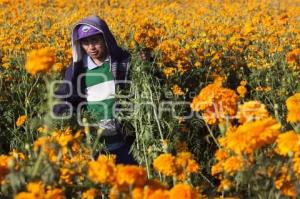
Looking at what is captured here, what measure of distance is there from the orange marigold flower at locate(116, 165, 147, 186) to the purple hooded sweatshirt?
1877mm

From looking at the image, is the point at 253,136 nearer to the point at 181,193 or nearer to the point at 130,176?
the point at 181,193

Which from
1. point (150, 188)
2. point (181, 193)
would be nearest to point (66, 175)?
point (150, 188)

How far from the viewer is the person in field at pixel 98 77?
3465 millimetres

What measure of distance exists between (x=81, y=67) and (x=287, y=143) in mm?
2230

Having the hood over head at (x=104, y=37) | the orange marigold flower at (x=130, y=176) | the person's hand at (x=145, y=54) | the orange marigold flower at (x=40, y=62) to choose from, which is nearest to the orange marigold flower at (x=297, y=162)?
the orange marigold flower at (x=130, y=176)

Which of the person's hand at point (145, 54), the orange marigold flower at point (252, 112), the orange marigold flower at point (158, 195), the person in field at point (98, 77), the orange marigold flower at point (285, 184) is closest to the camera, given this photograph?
the orange marigold flower at point (158, 195)

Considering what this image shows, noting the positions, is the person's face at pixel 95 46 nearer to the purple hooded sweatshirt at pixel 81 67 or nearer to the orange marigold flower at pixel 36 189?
the purple hooded sweatshirt at pixel 81 67

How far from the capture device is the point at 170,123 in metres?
3.11

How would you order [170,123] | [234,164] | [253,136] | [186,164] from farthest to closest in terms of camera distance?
1. [170,123]
2. [186,164]
3. [234,164]
4. [253,136]

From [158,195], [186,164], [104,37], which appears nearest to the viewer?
[158,195]

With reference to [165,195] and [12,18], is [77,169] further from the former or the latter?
[12,18]

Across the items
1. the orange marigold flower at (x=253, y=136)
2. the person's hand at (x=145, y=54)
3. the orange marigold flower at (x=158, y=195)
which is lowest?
the orange marigold flower at (x=158, y=195)

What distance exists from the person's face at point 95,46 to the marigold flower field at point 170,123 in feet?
0.93

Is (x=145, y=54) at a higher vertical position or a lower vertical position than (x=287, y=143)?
higher
